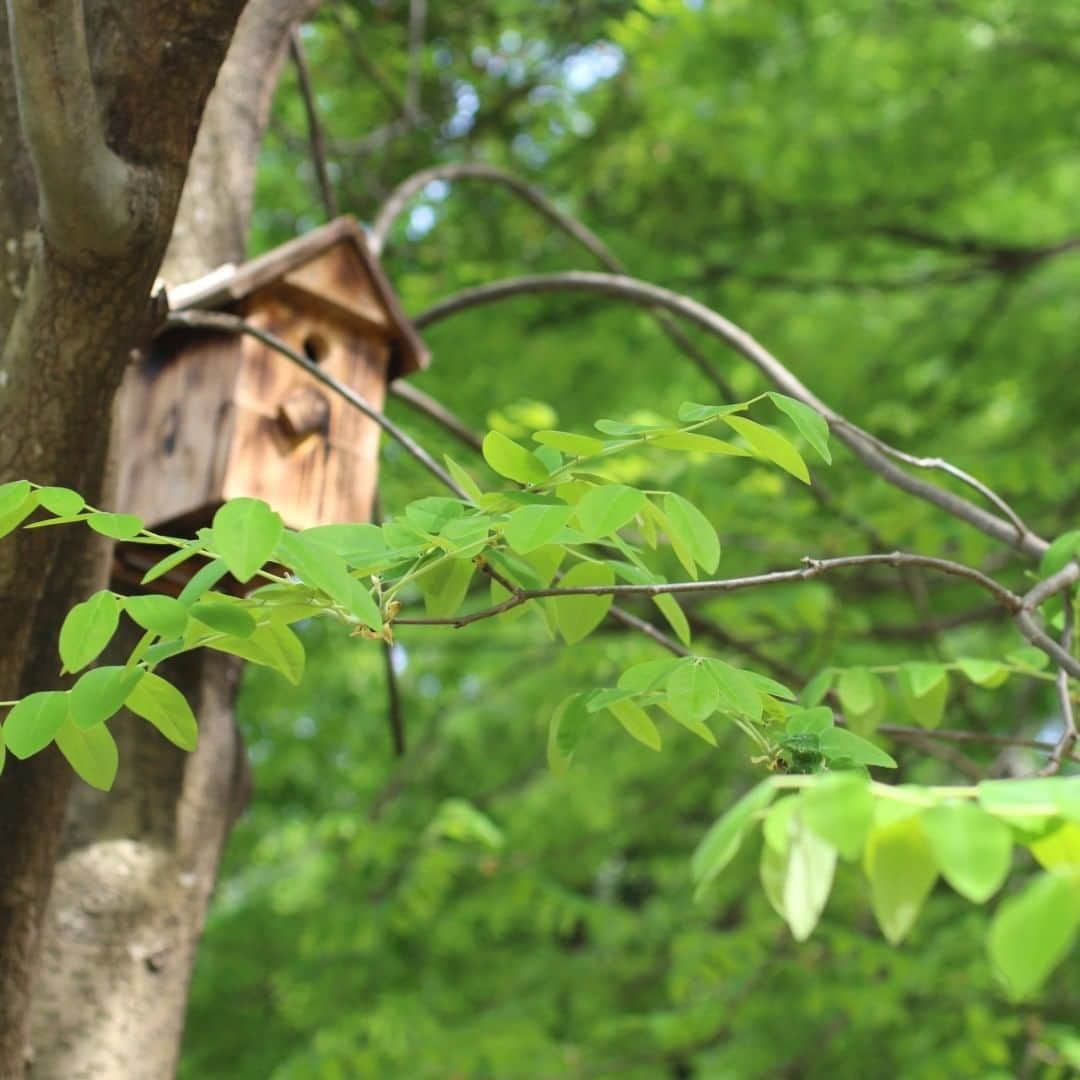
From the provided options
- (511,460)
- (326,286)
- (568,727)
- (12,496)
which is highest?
(326,286)

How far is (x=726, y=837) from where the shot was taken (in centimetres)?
82

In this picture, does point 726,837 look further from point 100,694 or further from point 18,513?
point 18,513

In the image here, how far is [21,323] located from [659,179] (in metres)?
3.70

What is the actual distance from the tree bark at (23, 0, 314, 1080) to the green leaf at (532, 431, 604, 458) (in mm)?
1093

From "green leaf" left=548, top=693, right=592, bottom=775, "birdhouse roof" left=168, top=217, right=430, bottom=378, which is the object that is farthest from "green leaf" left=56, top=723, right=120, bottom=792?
"birdhouse roof" left=168, top=217, right=430, bottom=378

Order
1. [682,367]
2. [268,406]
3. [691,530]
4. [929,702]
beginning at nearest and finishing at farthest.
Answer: [691,530]
[929,702]
[268,406]
[682,367]

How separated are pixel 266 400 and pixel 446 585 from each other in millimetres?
881

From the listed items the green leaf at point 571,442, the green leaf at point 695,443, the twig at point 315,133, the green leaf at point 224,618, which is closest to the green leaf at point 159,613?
the green leaf at point 224,618

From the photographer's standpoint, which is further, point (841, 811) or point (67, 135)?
point (67, 135)

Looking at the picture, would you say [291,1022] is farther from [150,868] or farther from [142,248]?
[142,248]

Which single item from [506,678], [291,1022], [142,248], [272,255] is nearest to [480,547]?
[142,248]

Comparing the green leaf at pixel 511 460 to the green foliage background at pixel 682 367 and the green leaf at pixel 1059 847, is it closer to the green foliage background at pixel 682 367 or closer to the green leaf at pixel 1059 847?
the green leaf at pixel 1059 847

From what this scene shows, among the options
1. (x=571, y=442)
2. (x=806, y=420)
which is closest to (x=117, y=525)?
(x=571, y=442)

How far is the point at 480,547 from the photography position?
1.23 meters
